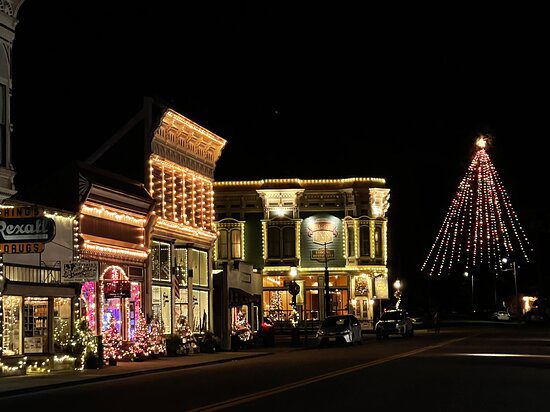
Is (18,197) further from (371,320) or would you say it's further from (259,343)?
(371,320)

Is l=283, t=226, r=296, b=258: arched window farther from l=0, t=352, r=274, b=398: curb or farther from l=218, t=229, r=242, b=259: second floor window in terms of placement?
l=0, t=352, r=274, b=398: curb

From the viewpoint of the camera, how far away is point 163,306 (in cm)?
4088

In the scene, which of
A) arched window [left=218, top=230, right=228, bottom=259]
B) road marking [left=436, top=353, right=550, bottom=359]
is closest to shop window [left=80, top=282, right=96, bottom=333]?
road marking [left=436, top=353, right=550, bottom=359]

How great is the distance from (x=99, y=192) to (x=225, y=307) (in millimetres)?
14207

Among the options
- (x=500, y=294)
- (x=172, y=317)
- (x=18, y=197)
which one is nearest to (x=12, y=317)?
(x=18, y=197)

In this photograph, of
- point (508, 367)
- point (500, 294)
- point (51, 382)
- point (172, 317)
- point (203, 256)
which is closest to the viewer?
point (51, 382)

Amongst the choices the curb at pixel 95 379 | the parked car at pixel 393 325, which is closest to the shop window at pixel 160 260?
the curb at pixel 95 379

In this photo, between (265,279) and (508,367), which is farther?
(265,279)

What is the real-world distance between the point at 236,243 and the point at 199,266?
1062 inches

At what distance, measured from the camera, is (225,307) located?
46.3 meters

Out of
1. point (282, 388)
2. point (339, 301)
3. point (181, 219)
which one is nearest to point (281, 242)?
point (339, 301)

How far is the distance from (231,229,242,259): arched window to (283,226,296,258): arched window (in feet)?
11.0

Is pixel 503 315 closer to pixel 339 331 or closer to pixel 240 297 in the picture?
pixel 240 297

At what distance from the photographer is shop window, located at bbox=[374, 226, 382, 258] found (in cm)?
7250
